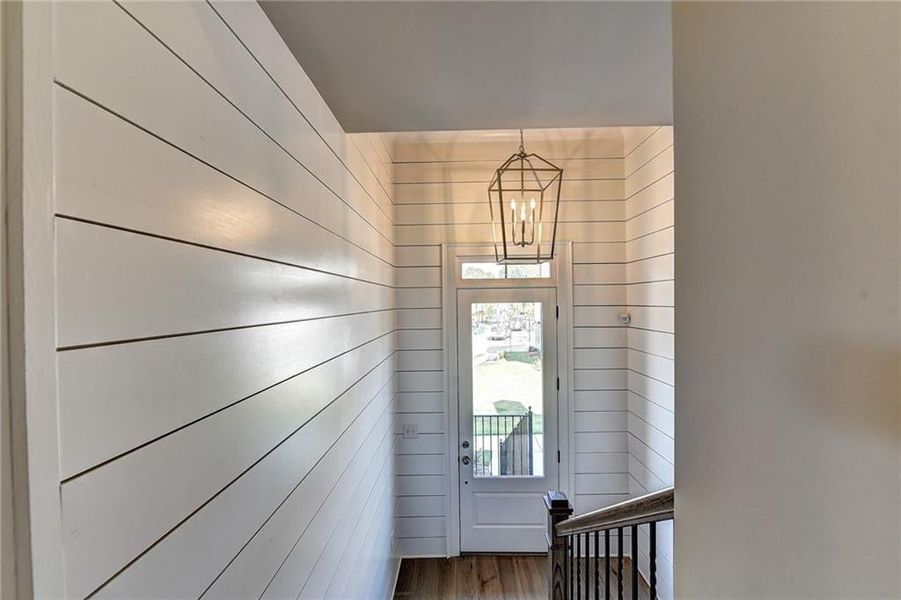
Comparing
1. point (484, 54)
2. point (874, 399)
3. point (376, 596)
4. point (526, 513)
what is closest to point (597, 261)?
point (526, 513)

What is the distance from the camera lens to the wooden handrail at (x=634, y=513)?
1.02m

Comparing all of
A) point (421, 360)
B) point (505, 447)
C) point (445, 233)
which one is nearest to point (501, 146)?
point (445, 233)

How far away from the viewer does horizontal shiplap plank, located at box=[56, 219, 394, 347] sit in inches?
20.4

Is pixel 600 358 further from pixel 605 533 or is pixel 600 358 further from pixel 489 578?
pixel 605 533

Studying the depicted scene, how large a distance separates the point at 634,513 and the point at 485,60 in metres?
1.35

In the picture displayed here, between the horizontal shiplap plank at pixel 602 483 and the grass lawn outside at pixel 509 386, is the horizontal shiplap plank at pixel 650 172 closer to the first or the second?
the grass lawn outside at pixel 509 386

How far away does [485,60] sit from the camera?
4.38 feet

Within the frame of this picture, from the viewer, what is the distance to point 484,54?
4.26 feet

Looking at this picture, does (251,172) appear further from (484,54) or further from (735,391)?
(735,391)

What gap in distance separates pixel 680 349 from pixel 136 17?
0.99 meters

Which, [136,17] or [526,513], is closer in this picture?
[136,17]

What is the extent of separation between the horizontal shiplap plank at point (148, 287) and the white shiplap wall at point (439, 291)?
7.64ft

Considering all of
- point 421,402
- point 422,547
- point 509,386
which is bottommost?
point 422,547

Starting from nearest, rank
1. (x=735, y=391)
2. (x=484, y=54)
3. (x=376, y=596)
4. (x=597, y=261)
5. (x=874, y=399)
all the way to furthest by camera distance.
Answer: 1. (x=874, y=399)
2. (x=735, y=391)
3. (x=484, y=54)
4. (x=376, y=596)
5. (x=597, y=261)
